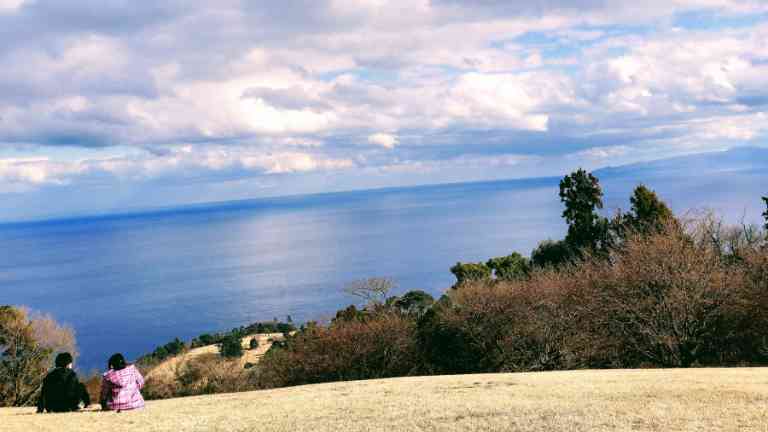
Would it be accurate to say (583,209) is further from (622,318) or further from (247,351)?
(247,351)

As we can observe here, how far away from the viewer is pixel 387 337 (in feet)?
135

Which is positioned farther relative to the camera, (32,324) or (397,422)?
(32,324)

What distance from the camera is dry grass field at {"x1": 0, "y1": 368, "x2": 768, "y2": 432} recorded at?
15125 mm

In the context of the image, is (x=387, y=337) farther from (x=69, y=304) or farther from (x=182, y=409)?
(x=69, y=304)

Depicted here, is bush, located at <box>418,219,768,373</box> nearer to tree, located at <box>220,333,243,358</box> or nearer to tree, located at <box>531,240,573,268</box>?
tree, located at <box>531,240,573,268</box>

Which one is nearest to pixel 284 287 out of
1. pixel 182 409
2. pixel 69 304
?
pixel 69 304

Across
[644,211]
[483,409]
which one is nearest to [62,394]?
[483,409]

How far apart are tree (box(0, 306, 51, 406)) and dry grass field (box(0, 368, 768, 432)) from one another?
26.4 m

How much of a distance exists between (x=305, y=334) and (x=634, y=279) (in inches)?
915

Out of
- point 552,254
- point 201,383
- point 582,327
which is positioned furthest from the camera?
point 552,254

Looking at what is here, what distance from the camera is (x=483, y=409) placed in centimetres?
1708

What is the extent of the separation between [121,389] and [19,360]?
32.0m

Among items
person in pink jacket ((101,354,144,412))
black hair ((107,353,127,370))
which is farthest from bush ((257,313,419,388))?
black hair ((107,353,127,370))

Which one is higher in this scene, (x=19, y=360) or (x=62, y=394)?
(x=62, y=394)
